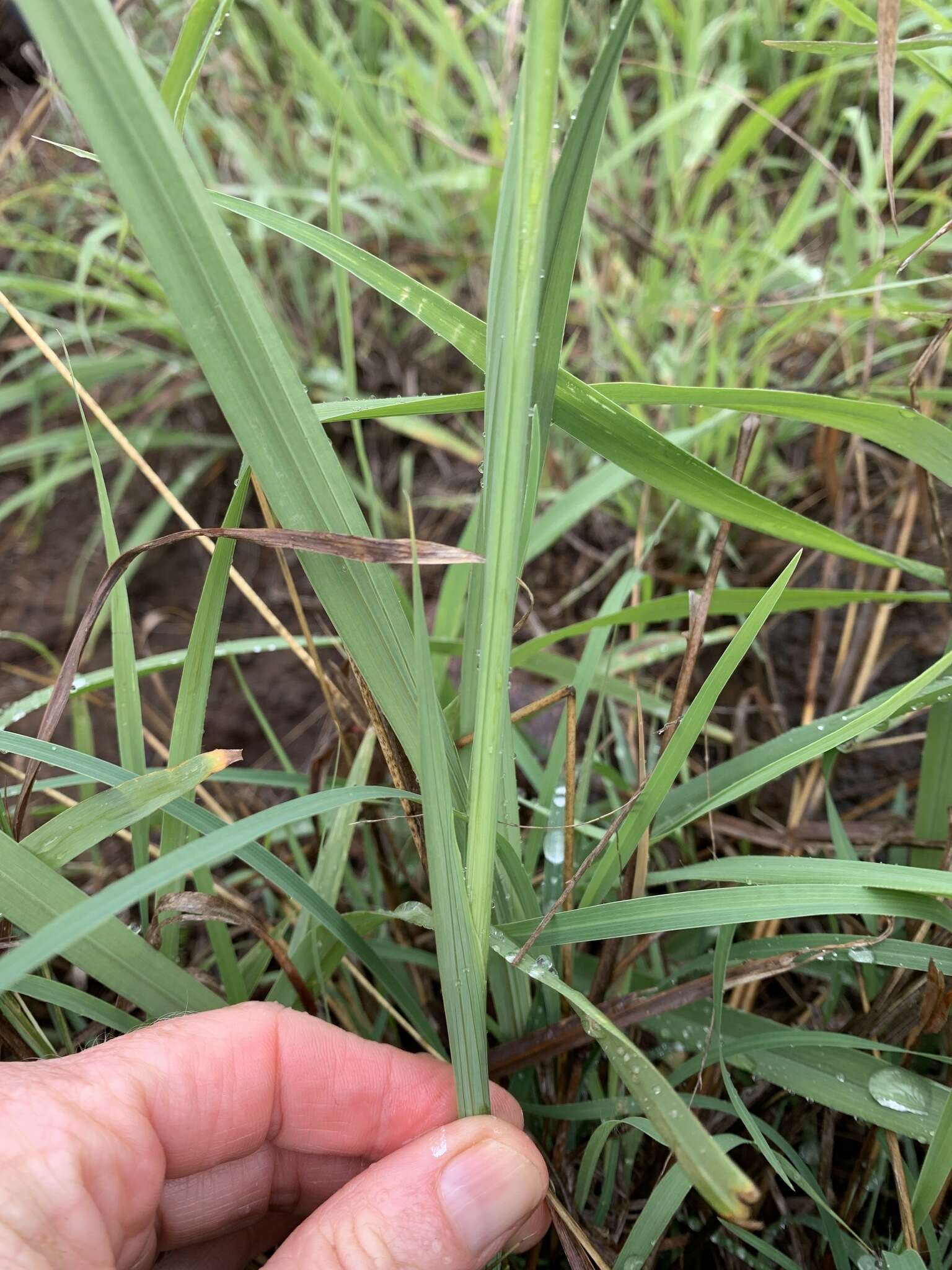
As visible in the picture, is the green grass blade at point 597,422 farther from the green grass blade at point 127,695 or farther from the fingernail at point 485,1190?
the fingernail at point 485,1190

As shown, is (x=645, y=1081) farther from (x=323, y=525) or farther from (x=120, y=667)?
(x=120, y=667)

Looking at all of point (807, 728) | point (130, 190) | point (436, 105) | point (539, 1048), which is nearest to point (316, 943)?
point (539, 1048)

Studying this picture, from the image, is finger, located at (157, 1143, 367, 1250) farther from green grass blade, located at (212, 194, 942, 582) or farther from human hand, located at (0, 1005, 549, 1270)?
green grass blade, located at (212, 194, 942, 582)

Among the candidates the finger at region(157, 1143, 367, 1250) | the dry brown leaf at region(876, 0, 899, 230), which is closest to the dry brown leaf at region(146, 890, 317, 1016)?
the finger at region(157, 1143, 367, 1250)

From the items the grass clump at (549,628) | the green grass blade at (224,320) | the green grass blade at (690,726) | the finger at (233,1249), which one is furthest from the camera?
the finger at (233,1249)

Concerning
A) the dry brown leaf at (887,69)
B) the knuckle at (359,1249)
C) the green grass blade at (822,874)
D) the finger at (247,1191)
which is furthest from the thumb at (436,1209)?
the dry brown leaf at (887,69)

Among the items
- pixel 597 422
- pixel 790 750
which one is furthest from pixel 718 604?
pixel 597 422
